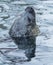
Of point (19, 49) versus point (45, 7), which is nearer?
point (19, 49)

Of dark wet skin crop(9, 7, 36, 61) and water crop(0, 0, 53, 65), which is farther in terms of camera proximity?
dark wet skin crop(9, 7, 36, 61)

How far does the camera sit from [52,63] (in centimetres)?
735

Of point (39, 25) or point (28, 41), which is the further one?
point (39, 25)

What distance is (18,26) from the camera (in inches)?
371

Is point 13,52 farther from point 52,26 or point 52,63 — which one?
point 52,26

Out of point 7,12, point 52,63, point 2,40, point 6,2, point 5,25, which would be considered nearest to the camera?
point 52,63

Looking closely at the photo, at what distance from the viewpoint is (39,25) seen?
10.3 m

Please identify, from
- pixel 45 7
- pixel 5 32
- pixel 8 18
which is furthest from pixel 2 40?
pixel 45 7

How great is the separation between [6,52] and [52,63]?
122 cm

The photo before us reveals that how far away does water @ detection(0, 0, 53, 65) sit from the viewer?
7.68 m

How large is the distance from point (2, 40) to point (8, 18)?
7.57ft

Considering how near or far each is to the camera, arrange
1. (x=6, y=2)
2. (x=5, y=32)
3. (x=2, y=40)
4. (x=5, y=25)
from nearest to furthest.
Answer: (x=2, y=40), (x=5, y=32), (x=5, y=25), (x=6, y=2)

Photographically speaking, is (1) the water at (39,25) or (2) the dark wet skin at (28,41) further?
(2) the dark wet skin at (28,41)

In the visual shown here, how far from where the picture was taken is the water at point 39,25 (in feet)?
25.2
